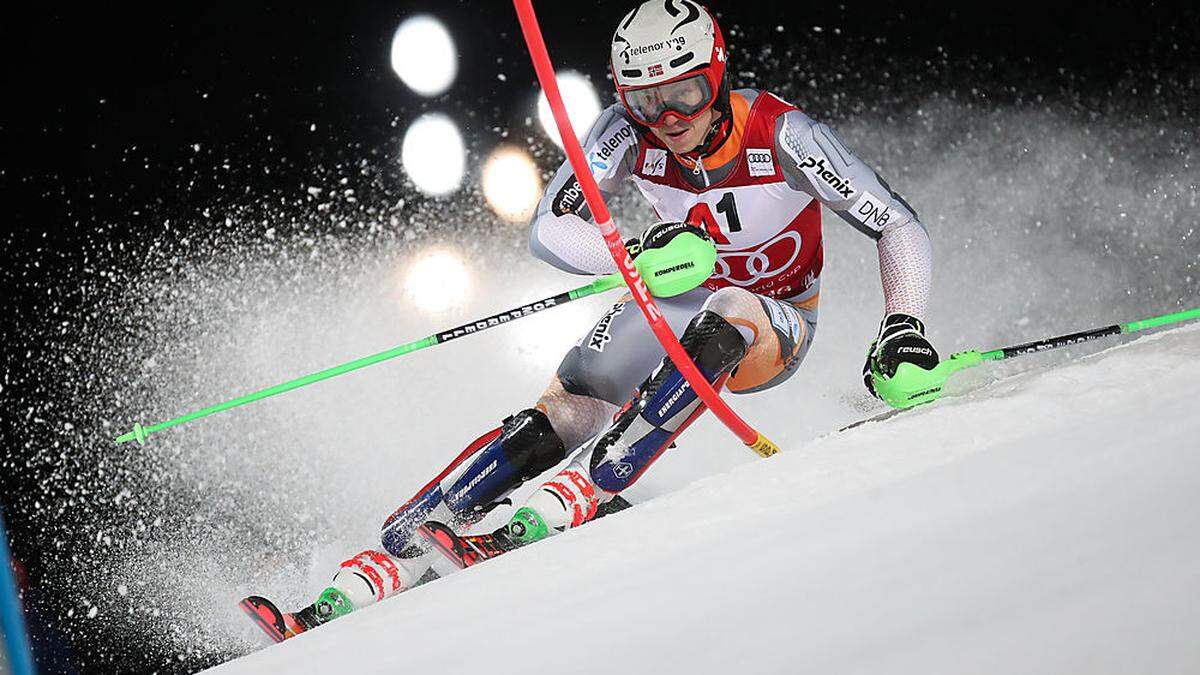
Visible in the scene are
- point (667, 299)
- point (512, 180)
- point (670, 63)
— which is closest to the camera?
point (670, 63)

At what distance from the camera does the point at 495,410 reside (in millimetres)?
4461

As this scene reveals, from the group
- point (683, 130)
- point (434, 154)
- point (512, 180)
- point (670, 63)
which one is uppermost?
point (670, 63)

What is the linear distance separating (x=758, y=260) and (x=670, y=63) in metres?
0.62

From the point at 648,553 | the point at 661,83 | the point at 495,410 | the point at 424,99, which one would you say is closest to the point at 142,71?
the point at 424,99

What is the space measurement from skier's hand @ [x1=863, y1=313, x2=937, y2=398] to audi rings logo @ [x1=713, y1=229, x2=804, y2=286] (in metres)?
0.45

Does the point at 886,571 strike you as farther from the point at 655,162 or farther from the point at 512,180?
the point at 512,180

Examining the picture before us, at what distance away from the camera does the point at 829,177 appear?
101 inches

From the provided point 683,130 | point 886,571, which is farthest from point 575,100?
point 886,571

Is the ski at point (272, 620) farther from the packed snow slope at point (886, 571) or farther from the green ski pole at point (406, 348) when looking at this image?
the packed snow slope at point (886, 571)

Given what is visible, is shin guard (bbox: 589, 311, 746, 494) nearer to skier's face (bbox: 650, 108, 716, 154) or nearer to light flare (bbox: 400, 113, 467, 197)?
skier's face (bbox: 650, 108, 716, 154)

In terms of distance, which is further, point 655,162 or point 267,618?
point 655,162

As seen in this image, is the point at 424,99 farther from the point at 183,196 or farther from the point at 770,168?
the point at 770,168

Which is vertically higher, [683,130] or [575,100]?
[683,130]

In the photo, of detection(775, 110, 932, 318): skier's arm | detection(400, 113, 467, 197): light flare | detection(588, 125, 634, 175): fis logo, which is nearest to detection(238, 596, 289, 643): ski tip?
detection(588, 125, 634, 175): fis logo
